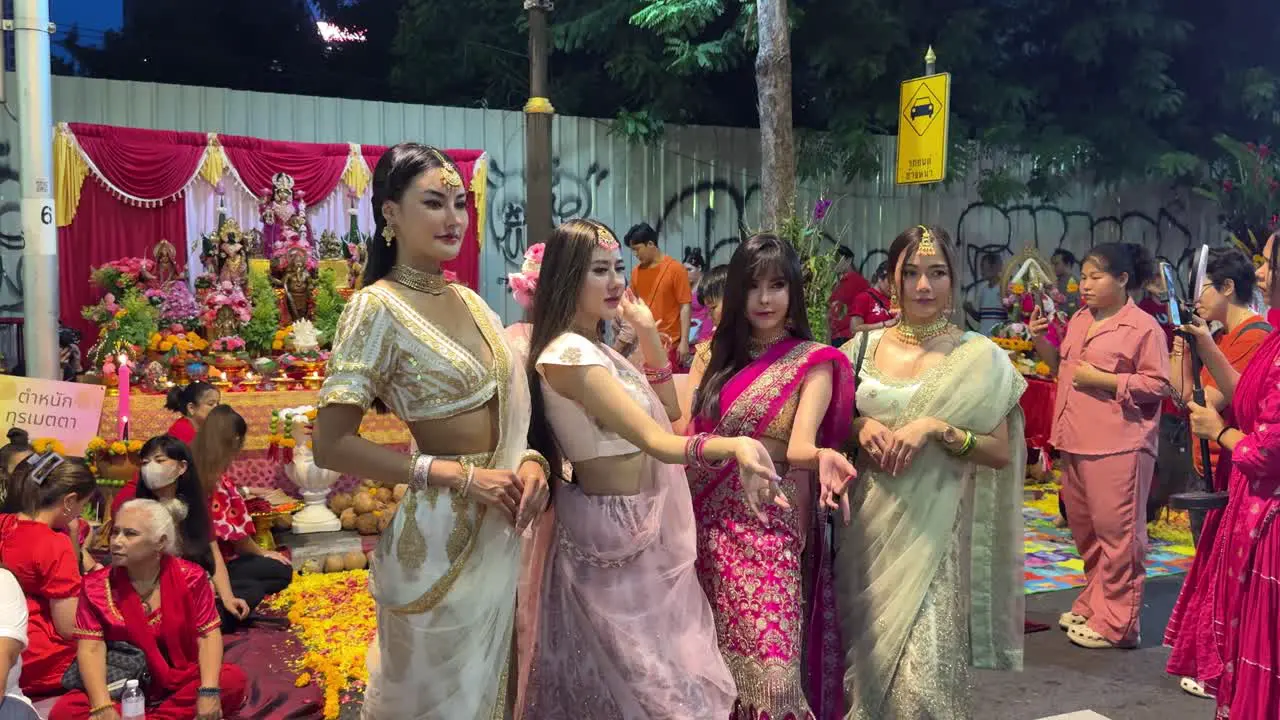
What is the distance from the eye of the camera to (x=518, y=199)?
396 inches

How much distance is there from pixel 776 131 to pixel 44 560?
21.8 feet

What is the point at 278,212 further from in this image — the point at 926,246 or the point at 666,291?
the point at 926,246

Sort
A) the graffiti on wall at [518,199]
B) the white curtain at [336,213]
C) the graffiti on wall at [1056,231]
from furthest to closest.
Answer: the graffiti on wall at [1056,231] → the graffiti on wall at [518,199] → the white curtain at [336,213]

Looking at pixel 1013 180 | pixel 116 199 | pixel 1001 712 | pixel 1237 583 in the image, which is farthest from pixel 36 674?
pixel 1013 180

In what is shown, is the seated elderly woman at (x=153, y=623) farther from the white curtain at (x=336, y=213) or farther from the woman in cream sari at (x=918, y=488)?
the white curtain at (x=336, y=213)

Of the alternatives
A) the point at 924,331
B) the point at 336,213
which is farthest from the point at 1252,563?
the point at 336,213

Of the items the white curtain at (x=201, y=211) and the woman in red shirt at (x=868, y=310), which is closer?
the woman in red shirt at (x=868, y=310)

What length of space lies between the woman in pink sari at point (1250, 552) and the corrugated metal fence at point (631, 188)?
652 cm

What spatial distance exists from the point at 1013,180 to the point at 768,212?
4402 millimetres

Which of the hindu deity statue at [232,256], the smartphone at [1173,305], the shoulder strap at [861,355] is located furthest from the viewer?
the hindu deity statue at [232,256]

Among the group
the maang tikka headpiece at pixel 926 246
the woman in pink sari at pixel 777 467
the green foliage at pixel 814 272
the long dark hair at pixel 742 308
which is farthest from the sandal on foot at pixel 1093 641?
the green foliage at pixel 814 272

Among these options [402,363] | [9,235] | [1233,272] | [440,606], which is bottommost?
[440,606]

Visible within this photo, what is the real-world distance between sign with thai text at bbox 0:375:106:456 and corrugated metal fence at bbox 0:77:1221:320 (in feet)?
11.4

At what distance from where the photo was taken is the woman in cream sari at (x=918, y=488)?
9.40ft
